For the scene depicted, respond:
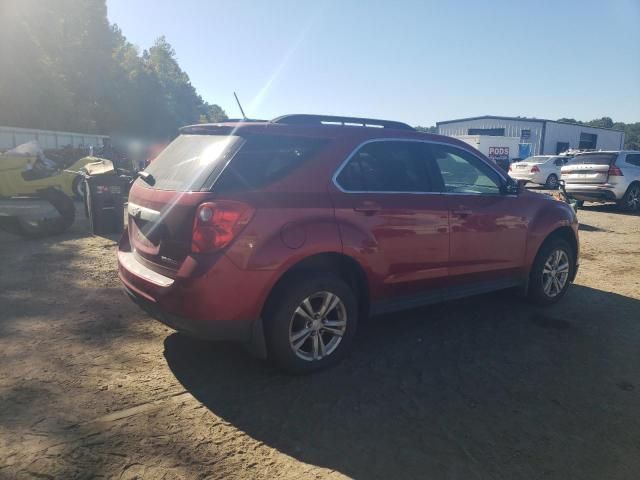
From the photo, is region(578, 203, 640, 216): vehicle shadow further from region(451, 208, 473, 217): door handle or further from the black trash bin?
the black trash bin

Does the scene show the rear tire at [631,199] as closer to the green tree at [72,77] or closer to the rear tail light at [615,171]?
the rear tail light at [615,171]

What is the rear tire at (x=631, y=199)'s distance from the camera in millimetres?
13445

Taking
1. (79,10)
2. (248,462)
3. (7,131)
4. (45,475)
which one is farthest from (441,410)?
(79,10)

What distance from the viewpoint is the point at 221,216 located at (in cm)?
307

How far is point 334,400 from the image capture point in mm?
3246

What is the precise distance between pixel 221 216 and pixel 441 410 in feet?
6.33

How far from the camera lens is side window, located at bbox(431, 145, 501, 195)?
14.5 ft

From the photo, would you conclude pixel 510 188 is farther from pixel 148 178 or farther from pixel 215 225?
pixel 148 178

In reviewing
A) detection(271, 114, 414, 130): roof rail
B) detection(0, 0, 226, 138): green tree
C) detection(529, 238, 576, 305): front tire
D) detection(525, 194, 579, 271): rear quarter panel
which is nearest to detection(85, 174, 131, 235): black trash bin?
detection(271, 114, 414, 130): roof rail

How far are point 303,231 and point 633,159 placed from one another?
14059 millimetres

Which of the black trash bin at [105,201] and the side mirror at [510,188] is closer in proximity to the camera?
the side mirror at [510,188]

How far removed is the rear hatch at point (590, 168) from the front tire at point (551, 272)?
31.2ft

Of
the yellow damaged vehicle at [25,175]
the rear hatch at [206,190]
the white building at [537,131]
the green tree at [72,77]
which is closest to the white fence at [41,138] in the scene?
the green tree at [72,77]

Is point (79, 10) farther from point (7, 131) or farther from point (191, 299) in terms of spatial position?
point (191, 299)
